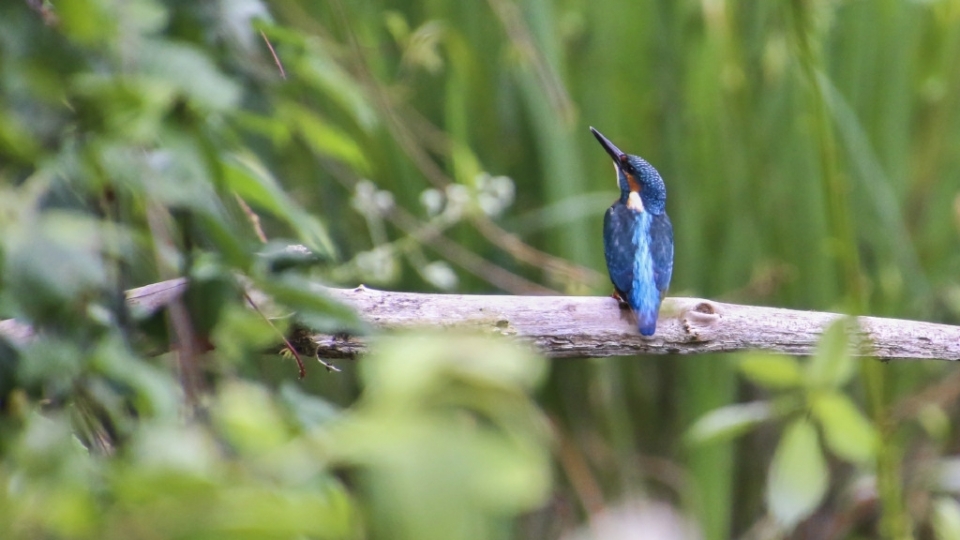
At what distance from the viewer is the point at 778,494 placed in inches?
22.2

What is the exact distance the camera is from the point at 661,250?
4.04 feet

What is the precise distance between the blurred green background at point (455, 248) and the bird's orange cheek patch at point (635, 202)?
85mm

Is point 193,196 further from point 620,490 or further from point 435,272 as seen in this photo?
point 620,490

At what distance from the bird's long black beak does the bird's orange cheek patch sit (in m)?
0.07

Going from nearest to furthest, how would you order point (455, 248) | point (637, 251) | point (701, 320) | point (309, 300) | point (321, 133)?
1. point (309, 300)
2. point (321, 133)
3. point (701, 320)
4. point (637, 251)
5. point (455, 248)

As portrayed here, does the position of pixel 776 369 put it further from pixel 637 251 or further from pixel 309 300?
pixel 637 251

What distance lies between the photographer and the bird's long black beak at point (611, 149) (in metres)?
1.42

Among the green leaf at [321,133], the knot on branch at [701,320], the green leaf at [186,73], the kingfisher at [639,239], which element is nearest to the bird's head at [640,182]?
the kingfisher at [639,239]

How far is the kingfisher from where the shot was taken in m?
0.95

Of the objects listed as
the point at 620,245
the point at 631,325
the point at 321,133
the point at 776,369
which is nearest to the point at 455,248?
the point at 620,245

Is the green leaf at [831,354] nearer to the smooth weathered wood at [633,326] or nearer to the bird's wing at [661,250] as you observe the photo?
the smooth weathered wood at [633,326]

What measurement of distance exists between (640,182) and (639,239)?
211 millimetres

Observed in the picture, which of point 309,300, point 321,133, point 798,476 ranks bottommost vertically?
point 798,476

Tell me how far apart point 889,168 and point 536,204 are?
0.63m
